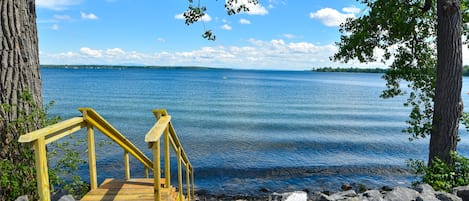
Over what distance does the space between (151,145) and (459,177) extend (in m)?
6.64

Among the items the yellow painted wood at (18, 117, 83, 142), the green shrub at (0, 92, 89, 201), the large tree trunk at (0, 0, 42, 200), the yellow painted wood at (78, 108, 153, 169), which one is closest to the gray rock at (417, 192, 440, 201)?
the yellow painted wood at (78, 108, 153, 169)

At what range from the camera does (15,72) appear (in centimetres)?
462

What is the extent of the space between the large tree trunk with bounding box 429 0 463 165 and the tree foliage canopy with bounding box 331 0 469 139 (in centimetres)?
100

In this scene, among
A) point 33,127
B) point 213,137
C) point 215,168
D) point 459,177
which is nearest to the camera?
point 33,127

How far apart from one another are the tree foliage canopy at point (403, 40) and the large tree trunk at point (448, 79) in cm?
100

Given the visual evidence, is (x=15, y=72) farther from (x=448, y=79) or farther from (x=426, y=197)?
(x=448, y=79)

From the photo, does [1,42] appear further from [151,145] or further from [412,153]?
[412,153]

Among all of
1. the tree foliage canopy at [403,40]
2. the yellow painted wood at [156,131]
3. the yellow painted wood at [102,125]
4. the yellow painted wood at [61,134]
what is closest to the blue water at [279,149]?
the tree foliage canopy at [403,40]

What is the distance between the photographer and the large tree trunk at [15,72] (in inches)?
176

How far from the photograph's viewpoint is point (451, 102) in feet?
23.5

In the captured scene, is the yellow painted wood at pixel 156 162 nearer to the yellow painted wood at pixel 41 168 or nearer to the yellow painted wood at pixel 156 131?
the yellow painted wood at pixel 156 131

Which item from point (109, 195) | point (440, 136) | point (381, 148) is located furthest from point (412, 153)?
point (109, 195)

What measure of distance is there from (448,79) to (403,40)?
104 inches

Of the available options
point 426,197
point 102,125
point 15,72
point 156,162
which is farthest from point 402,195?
point 15,72
